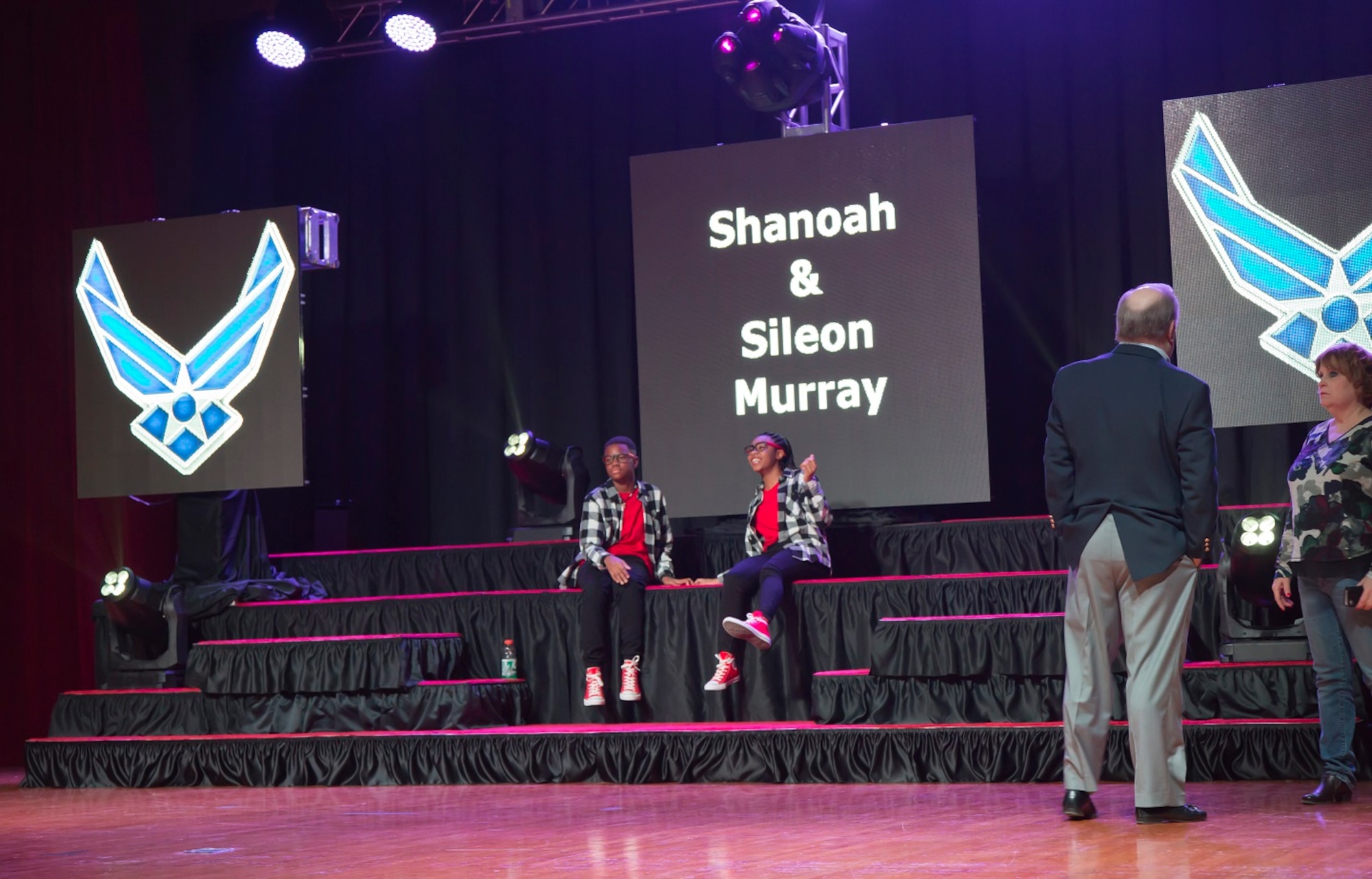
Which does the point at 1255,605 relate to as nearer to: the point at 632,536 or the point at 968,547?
the point at 968,547

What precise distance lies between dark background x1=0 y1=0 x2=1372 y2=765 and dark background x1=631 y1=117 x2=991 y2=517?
0.95 metres

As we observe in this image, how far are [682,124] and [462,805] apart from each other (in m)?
4.54

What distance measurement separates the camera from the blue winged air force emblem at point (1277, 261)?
601cm

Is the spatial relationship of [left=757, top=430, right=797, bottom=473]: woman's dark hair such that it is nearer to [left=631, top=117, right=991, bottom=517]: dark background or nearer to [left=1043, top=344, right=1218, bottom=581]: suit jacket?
[left=631, top=117, right=991, bottom=517]: dark background

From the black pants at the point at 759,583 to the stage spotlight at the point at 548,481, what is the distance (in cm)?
128

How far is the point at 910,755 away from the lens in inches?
208

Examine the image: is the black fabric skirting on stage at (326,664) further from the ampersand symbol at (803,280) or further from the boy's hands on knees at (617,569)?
the ampersand symbol at (803,280)

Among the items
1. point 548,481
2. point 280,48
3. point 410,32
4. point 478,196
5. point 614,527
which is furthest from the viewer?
point 478,196

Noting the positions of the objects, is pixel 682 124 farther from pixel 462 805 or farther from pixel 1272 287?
pixel 462 805

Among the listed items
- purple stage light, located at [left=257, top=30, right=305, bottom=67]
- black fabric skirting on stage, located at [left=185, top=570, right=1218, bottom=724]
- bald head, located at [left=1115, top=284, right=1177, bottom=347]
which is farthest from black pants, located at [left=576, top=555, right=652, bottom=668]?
purple stage light, located at [left=257, top=30, right=305, bottom=67]

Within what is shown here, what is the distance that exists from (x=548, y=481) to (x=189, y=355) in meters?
1.73

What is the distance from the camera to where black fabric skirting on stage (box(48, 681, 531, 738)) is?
6.09 meters

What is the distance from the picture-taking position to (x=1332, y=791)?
406cm

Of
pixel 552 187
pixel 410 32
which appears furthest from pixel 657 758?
pixel 410 32
